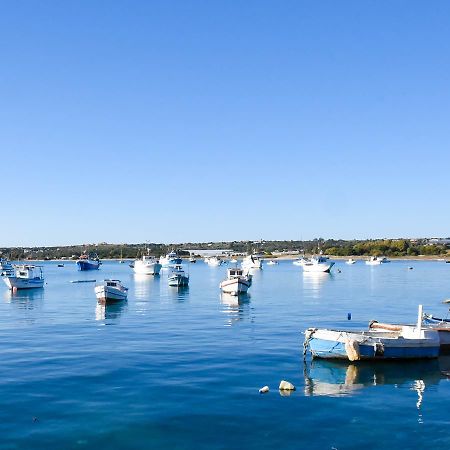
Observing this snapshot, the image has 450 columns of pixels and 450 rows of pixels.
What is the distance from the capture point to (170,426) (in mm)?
22234

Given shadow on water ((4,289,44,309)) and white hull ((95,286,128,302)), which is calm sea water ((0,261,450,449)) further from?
shadow on water ((4,289,44,309))

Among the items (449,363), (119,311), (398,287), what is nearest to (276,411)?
(449,363)

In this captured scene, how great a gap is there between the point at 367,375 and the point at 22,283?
82.3 meters

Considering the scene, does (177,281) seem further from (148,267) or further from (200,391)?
(200,391)

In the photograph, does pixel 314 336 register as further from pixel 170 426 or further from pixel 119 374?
pixel 170 426

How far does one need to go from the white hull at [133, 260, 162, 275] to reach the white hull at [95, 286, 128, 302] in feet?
243

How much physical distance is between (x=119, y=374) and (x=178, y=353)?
→ 6.76m

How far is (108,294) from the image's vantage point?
7388 cm

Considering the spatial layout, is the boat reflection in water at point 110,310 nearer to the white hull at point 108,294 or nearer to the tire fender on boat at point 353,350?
the white hull at point 108,294

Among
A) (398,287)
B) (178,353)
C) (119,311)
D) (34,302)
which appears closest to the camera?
(178,353)

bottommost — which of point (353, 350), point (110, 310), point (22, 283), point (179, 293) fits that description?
point (179, 293)

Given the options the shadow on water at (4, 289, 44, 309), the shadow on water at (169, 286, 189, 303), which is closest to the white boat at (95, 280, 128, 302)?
the shadow on water at (169, 286, 189, 303)

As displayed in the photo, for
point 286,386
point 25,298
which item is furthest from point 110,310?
point 286,386

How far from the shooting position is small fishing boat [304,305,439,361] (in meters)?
34.5
